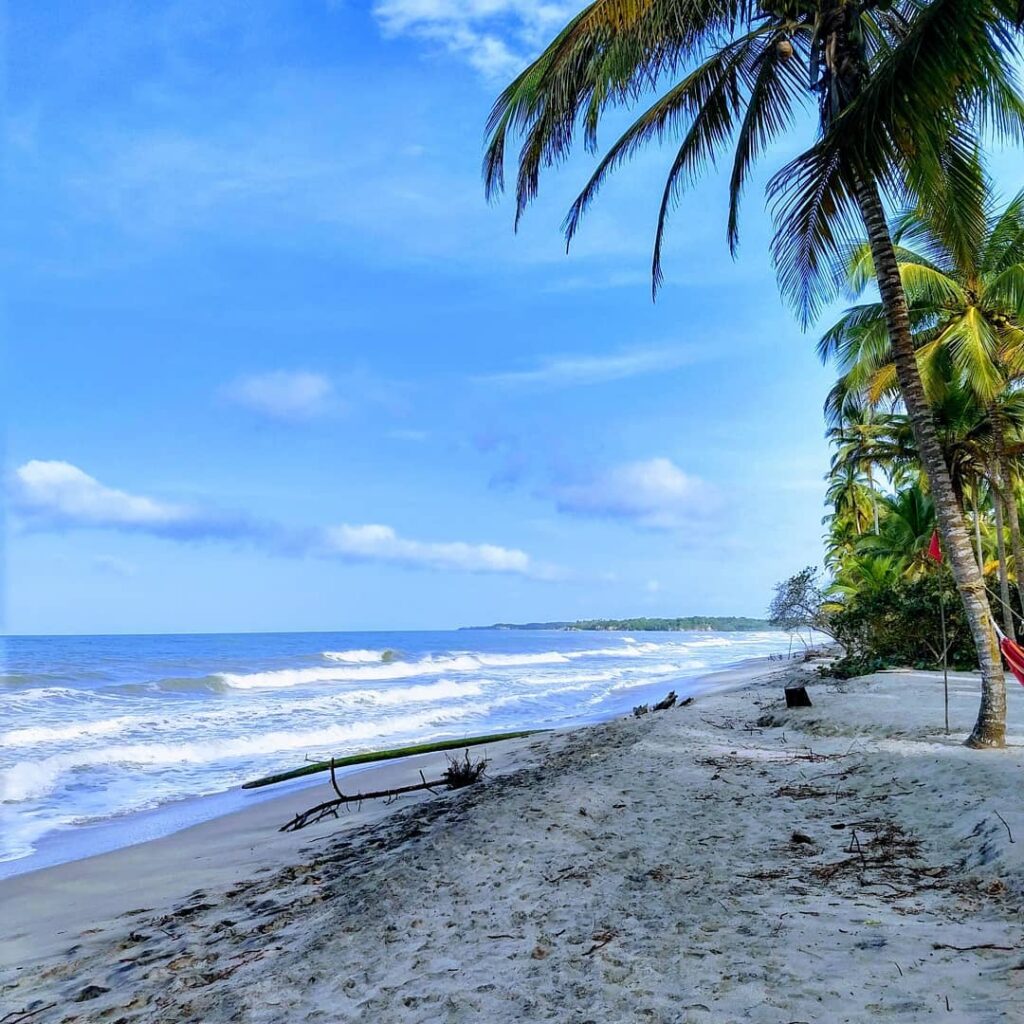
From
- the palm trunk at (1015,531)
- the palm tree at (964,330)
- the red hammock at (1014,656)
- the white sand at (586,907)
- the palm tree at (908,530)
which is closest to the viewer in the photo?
the white sand at (586,907)

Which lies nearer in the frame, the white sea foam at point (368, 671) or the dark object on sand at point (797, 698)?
the dark object on sand at point (797, 698)

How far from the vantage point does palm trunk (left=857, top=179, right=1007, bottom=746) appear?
6188 millimetres

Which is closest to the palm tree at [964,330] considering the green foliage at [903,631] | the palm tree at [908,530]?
the green foliage at [903,631]

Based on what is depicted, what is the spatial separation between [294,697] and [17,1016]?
17831 millimetres

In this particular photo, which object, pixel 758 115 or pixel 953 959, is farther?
pixel 758 115

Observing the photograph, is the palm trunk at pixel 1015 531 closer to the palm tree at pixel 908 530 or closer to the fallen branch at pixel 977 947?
the palm tree at pixel 908 530

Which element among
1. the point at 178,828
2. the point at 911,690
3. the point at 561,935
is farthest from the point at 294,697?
the point at 561,935

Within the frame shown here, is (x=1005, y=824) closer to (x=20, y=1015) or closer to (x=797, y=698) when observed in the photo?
(x=20, y=1015)

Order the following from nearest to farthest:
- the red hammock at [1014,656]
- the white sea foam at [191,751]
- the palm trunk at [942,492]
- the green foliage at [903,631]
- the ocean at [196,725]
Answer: the palm trunk at [942,492] < the red hammock at [1014,656] < the ocean at [196,725] < the white sea foam at [191,751] < the green foliage at [903,631]

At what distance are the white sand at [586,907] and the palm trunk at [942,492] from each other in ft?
1.41

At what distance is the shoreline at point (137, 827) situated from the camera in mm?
6062

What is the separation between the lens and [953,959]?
8.37ft

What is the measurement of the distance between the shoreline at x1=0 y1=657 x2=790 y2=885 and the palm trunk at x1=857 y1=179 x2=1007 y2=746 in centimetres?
732

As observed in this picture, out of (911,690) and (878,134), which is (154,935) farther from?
(911,690)
